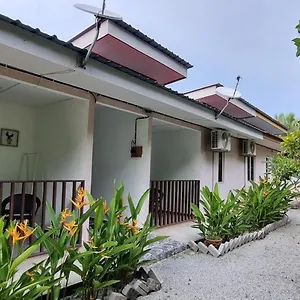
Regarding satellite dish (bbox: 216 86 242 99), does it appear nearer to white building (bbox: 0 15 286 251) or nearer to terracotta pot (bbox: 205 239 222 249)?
white building (bbox: 0 15 286 251)

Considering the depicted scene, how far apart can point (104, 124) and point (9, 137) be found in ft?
7.85

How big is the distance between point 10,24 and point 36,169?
3.92 m

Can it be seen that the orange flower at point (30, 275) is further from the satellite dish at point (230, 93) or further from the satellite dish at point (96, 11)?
the satellite dish at point (230, 93)

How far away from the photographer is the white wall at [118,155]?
690cm

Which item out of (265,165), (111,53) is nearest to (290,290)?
(111,53)

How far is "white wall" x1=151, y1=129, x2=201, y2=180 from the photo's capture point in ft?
29.9

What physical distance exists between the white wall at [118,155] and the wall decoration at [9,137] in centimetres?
197

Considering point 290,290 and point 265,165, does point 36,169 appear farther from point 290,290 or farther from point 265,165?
point 265,165

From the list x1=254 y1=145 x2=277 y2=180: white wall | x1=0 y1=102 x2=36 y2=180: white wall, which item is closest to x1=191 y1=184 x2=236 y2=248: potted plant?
x1=0 y1=102 x2=36 y2=180: white wall

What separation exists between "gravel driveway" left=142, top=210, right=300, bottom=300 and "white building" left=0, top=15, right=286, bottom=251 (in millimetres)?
2055

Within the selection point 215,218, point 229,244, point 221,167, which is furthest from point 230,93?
point 229,244

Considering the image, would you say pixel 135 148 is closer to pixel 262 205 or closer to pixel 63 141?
pixel 63 141

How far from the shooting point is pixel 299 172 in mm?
9227

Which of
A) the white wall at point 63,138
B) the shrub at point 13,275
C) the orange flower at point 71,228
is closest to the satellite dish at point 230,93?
the white wall at point 63,138
